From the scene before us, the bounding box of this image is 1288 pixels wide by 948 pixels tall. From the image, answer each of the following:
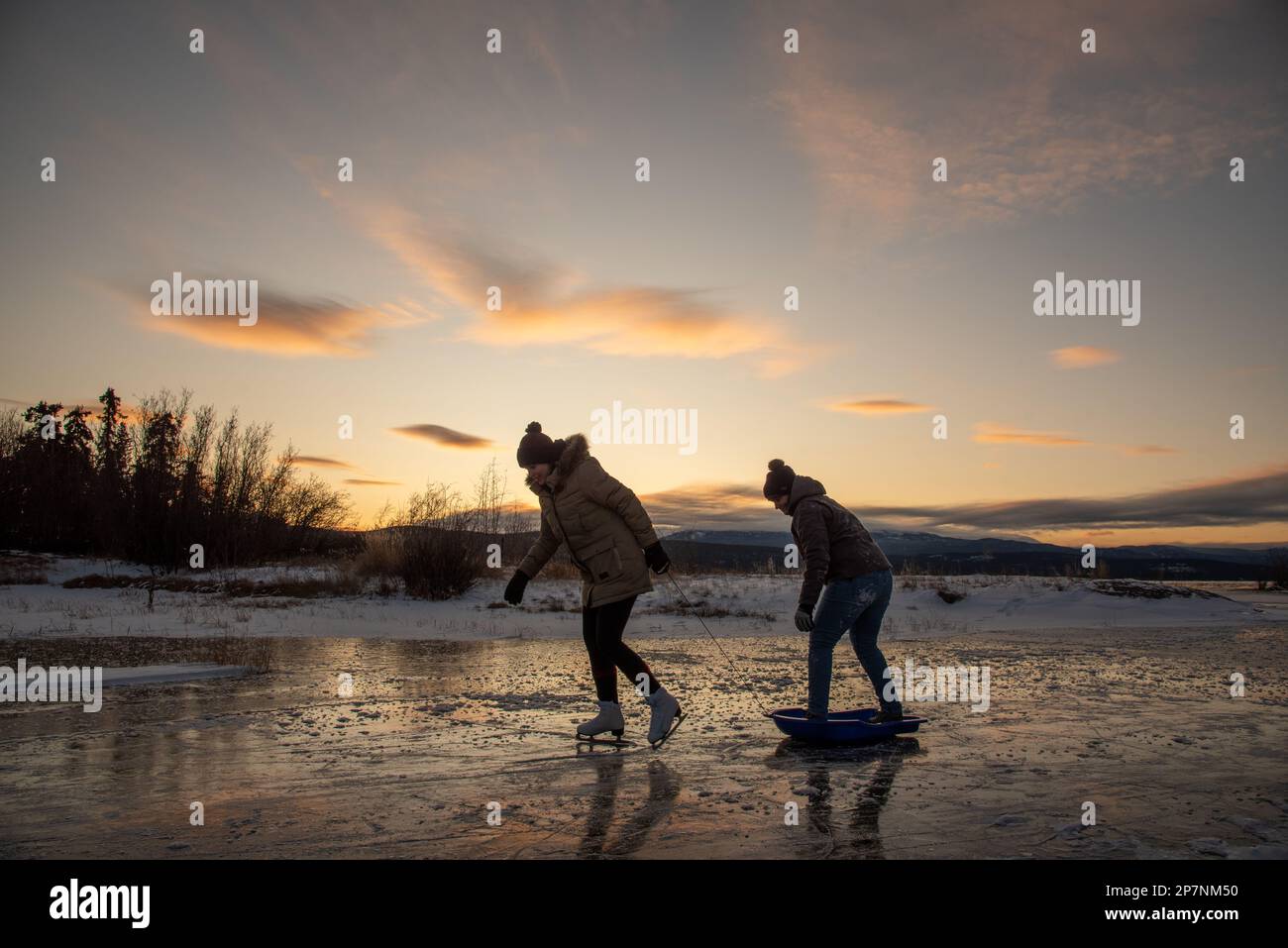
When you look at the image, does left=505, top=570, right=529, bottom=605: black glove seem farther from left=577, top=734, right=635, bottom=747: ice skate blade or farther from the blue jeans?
the blue jeans

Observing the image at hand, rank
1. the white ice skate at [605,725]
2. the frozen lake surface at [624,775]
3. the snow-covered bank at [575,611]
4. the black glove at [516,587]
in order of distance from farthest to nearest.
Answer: the snow-covered bank at [575,611] < the black glove at [516,587] < the white ice skate at [605,725] < the frozen lake surface at [624,775]

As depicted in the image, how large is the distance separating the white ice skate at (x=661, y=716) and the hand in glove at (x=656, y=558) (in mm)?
897

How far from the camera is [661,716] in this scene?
6.76m

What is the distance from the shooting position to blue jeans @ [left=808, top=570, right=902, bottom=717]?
22.8 ft

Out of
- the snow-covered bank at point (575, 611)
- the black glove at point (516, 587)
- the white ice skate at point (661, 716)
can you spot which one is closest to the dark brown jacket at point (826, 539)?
the white ice skate at point (661, 716)

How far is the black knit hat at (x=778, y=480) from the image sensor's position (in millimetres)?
7172

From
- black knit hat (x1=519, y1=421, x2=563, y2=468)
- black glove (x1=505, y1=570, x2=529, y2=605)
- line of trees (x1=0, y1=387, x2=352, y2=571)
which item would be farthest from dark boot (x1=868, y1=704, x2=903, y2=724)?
line of trees (x1=0, y1=387, x2=352, y2=571)

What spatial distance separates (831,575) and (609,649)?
70.8 inches

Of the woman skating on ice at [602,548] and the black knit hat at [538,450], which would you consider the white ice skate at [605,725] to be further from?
the black knit hat at [538,450]

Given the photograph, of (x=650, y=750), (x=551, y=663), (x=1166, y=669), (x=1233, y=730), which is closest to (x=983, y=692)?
(x=1233, y=730)

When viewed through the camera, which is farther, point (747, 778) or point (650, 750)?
point (650, 750)
